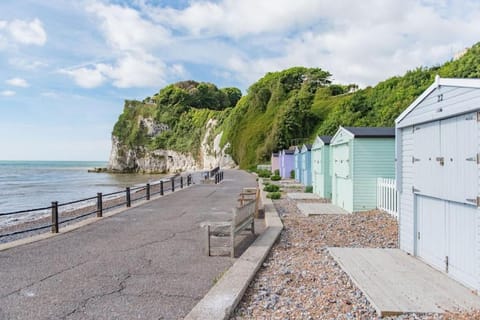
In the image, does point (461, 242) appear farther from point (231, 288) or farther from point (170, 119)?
point (170, 119)

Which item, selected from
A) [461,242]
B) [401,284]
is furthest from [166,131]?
[461,242]

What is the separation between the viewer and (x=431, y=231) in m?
5.93

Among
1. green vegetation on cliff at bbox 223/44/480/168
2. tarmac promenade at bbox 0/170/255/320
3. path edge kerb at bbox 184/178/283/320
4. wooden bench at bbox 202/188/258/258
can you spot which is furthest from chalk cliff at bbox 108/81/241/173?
path edge kerb at bbox 184/178/283/320

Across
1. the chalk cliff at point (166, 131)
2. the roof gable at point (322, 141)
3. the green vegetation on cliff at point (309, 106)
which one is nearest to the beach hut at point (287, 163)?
the green vegetation on cliff at point (309, 106)

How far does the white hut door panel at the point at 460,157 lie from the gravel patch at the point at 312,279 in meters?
1.54

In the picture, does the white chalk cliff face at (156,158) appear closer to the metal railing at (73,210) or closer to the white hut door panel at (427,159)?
the metal railing at (73,210)

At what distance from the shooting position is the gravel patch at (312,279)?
4336mm

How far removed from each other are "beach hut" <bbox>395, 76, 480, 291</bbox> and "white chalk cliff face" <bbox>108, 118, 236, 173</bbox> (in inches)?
3205

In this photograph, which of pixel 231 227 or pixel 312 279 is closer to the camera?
pixel 312 279

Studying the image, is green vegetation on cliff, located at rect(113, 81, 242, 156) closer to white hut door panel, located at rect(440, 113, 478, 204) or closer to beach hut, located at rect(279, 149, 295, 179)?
beach hut, located at rect(279, 149, 295, 179)

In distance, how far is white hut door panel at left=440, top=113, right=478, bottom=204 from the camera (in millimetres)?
4762

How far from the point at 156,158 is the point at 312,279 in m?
104

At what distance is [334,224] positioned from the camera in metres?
10.1

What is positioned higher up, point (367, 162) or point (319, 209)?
point (367, 162)
